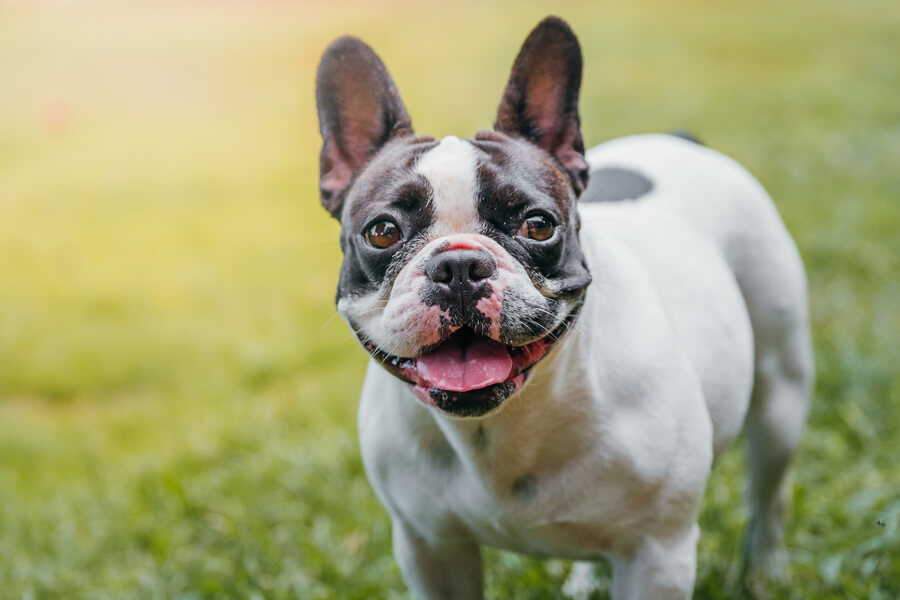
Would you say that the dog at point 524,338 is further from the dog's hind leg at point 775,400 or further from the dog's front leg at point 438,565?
the dog's hind leg at point 775,400

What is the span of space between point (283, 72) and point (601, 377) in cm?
1075

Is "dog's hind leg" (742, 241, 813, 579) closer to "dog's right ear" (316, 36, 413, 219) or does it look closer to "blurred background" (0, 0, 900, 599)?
"blurred background" (0, 0, 900, 599)

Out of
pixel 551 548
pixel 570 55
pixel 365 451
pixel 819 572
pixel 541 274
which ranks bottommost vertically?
pixel 819 572

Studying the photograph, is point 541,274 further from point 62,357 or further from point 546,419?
point 62,357

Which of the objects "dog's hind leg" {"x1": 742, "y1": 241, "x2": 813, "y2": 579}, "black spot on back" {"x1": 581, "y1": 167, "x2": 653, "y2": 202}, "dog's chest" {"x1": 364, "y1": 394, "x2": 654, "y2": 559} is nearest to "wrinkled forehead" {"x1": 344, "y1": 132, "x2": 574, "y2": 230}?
"dog's chest" {"x1": 364, "y1": 394, "x2": 654, "y2": 559}

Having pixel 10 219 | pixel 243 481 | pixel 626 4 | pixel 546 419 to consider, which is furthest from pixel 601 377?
pixel 626 4

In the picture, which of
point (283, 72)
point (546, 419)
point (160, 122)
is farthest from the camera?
point (283, 72)

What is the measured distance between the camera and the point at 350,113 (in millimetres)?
2928

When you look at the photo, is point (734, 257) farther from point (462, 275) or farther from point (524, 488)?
point (462, 275)

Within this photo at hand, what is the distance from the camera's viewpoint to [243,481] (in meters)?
5.16

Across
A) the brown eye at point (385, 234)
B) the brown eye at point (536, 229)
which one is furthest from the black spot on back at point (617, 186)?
the brown eye at point (385, 234)

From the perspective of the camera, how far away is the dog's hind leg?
12.4ft

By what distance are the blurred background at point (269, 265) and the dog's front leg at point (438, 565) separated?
2.59 ft

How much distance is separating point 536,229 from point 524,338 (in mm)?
294
